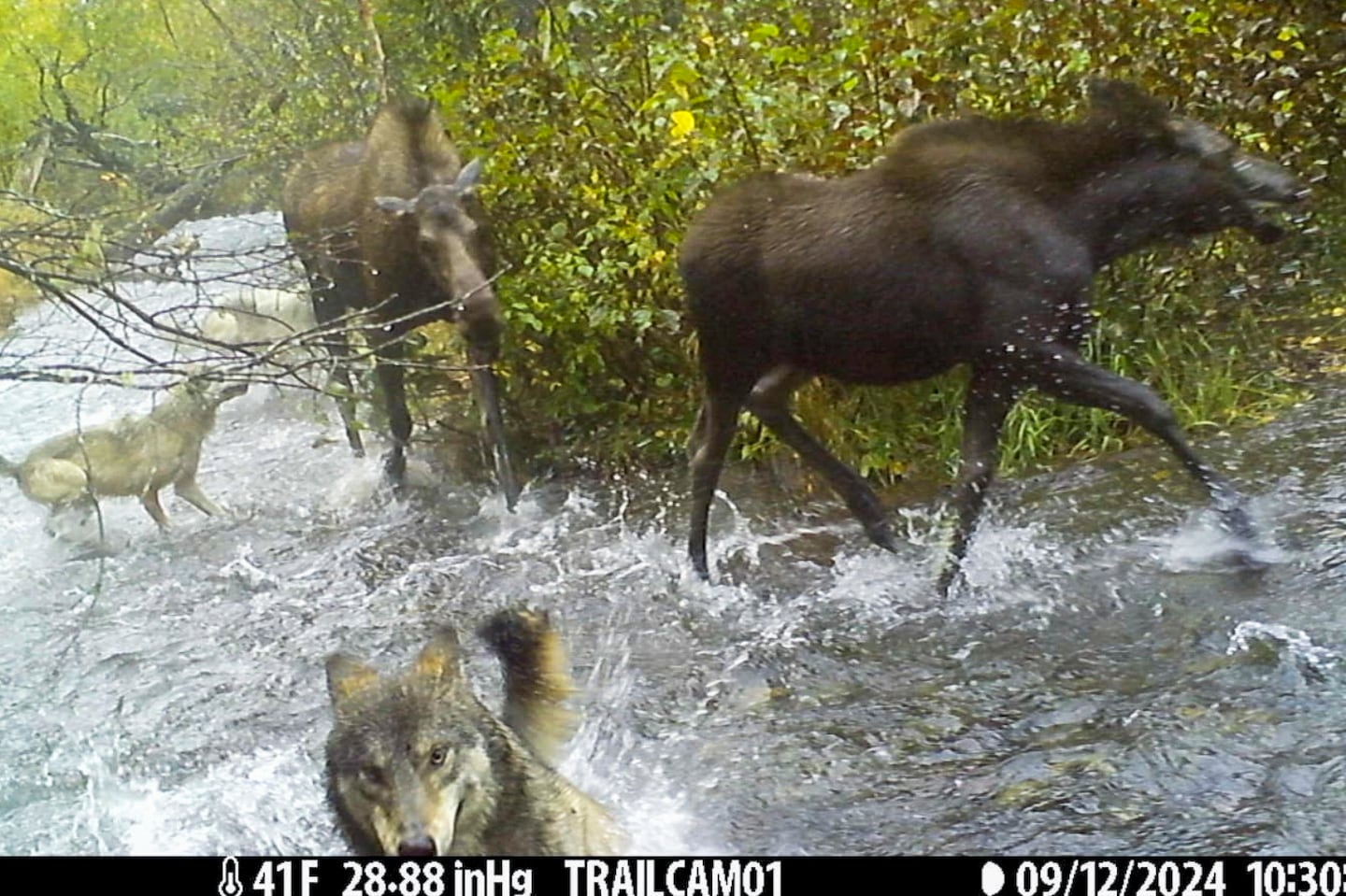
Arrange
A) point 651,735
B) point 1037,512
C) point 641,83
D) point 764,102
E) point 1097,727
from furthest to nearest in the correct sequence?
point 641,83 < point 764,102 < point 1037,512 < point 651,735 < point 1097,727

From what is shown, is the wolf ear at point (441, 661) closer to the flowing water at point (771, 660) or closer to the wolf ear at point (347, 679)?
the wolf ear at point (347, 679)

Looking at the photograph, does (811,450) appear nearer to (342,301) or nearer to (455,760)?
(455,760)

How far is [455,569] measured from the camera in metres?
5.89

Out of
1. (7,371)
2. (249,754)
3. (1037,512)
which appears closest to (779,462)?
(1037,512)

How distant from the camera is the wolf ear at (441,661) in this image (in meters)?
3.20

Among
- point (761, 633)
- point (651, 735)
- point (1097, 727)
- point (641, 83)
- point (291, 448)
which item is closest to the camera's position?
point (1097, 727)

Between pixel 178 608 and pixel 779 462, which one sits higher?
pixel 779 462

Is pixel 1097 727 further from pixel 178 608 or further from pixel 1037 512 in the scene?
pixel 178 608

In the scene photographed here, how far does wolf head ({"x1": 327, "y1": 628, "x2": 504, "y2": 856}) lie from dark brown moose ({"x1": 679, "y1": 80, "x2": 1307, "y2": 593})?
80.8 inches

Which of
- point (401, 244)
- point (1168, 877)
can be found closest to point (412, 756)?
point (1168, 877)

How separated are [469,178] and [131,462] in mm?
2241

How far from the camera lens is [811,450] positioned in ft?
17.7

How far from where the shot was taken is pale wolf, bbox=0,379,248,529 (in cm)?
711

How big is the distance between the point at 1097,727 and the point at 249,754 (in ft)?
7.65
